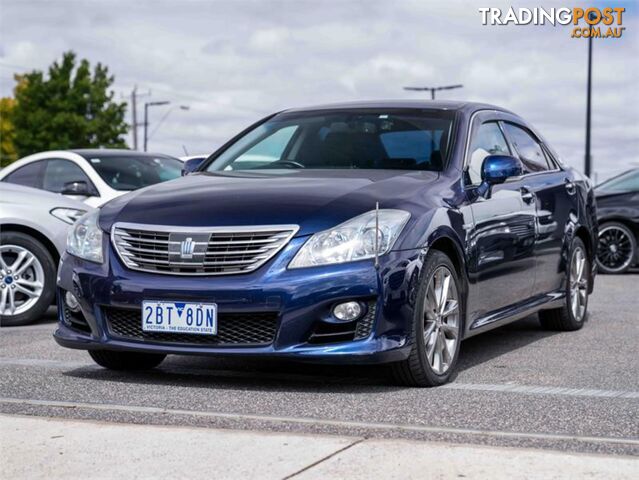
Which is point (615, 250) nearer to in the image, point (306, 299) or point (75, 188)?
point (75, 188)

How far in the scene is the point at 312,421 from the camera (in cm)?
525

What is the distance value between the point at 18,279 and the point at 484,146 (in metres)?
3.91

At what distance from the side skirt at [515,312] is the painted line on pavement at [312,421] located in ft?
5.57

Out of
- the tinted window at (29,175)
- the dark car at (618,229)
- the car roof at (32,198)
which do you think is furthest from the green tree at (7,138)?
the car roof at (32,198)

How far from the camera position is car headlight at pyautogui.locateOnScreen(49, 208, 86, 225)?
9602 mm

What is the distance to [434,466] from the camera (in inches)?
173

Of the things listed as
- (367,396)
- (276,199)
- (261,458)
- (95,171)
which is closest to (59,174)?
(95,171)

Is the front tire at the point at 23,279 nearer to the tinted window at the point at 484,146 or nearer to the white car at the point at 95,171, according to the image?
the white car at the point at 95,171

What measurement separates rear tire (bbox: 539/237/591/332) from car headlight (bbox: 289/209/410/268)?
3146 millimetres

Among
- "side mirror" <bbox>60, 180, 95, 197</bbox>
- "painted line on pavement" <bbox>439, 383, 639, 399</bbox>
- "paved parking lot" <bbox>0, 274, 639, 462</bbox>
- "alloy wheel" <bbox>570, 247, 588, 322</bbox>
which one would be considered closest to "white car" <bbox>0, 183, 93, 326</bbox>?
"paved parking lot" <bbox>0, 274, 639, 462</bbox>

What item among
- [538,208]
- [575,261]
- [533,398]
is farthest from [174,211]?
[575,261]

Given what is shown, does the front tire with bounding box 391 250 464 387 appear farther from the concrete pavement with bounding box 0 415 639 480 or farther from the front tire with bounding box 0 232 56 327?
the front tire with bounding box 0 232 56 327

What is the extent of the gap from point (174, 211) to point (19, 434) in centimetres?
163

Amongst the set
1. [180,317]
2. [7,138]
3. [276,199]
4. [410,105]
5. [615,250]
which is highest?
[410,105]
